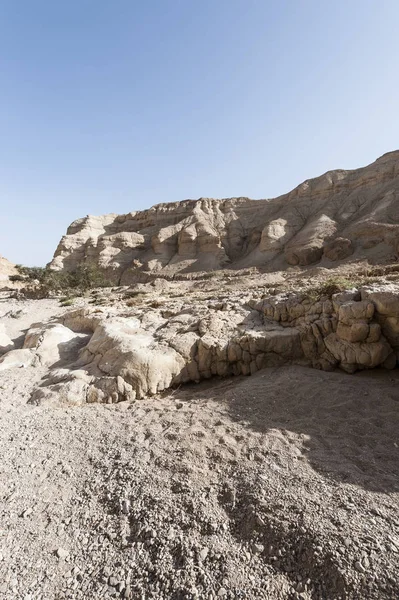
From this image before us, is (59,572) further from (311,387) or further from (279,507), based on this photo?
(311,387)

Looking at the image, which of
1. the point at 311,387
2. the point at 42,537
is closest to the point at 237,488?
the point at 42,537

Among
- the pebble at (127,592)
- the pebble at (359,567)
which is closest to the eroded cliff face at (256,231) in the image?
the pebble at (359,567)

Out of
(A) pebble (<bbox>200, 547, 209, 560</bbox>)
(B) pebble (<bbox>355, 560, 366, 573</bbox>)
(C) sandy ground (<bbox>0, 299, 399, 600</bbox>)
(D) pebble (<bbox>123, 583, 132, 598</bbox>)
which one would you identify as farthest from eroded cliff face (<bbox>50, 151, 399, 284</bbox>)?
(D) pebble (<bbox>123, 583, 132, 598</bbox>)

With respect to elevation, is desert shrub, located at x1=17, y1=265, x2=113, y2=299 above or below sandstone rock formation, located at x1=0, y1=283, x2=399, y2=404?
above

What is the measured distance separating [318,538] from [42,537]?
A: 3.03m

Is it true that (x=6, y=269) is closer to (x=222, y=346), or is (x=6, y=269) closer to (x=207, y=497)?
(x=222, y=346)

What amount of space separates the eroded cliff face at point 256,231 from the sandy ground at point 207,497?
22918 millimetres

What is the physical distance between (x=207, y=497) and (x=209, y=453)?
764 millimetres

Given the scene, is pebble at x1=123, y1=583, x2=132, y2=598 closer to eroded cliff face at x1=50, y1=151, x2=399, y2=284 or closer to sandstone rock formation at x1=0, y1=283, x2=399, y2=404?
sandstone rock formation at x1=0, y1=283, x2=399, y2=404

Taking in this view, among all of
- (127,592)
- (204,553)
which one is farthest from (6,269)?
(204,553)

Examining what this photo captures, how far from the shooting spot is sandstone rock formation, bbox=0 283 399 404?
610cm

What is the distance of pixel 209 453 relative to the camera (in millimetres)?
4207

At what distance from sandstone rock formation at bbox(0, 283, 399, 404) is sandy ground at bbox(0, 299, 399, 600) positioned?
2.10ft

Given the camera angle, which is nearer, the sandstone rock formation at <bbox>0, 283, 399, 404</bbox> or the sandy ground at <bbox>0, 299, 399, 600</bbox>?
the sandy ground at <bbox>0, 299, 399, 600</bbox>
